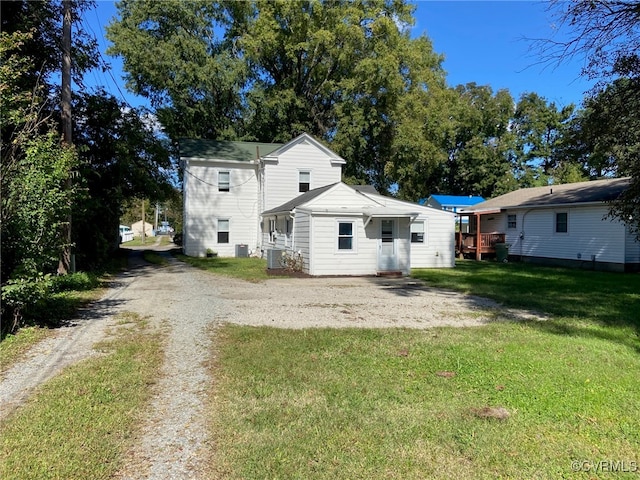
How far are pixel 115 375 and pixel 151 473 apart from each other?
2.19 metres

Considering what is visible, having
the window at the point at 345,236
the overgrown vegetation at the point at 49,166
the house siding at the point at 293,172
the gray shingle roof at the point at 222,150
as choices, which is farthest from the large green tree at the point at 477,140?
the overgrown vegetation at the point at 49,166

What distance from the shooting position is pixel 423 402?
4.26m

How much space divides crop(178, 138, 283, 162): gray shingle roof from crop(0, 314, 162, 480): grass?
2060 centimetres

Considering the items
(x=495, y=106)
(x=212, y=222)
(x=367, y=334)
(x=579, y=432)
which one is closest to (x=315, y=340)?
(x=367, y=334)

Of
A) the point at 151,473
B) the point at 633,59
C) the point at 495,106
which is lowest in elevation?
the point at 151,473

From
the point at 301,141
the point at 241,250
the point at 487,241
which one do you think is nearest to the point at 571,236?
the point at 487,241

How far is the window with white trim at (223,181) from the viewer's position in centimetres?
2516

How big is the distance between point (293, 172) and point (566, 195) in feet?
46.5

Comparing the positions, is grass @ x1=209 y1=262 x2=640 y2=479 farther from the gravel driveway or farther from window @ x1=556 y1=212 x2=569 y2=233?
window @ x1=556 y1=212 x2=569 y2=233

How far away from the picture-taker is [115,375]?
4.93 meters

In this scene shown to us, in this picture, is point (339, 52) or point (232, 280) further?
point (339, 52)

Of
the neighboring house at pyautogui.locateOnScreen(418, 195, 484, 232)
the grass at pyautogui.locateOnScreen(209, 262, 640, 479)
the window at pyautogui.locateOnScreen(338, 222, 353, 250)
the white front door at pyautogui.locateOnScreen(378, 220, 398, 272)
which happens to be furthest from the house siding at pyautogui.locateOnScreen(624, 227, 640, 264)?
the neighboring house at pyautogui.locateOnScreen(418, 195, 484, 232)

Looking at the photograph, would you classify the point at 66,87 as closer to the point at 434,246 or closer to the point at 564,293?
the point at 564,293

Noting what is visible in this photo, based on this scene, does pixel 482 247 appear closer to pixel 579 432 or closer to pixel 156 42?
pixel 579 432
